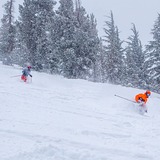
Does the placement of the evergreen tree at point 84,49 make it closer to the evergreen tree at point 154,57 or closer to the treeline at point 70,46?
the treeline at point 70,46

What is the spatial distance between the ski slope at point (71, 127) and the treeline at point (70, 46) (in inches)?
403

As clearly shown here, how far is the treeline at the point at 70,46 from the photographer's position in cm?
2502

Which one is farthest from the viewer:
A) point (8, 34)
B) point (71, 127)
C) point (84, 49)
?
point (8, 34)

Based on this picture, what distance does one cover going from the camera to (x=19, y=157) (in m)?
5.66

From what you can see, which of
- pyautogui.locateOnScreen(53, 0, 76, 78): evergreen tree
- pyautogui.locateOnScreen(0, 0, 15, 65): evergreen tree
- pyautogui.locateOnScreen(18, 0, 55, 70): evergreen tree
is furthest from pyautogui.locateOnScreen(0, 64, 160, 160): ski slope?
pyautogui.locateOnScreen(0, 0, 15, 65): evergreen tree

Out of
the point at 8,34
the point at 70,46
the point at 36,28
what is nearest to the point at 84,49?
the point at 70,46

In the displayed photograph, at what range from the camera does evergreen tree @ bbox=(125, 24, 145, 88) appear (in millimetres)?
30109

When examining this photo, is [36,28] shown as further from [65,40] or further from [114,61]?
[114,61]

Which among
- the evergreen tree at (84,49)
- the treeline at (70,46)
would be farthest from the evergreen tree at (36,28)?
the evergreen tree at (84,49)

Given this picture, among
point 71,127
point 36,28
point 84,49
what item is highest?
point 36,28

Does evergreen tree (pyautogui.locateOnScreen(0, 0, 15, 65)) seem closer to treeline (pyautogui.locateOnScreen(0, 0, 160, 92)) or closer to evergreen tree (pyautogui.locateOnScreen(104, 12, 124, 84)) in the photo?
treeline (pyautogui.locateOnScreen(0, 0, 160, 92))

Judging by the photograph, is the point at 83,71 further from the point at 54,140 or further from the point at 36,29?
the point at 54,140

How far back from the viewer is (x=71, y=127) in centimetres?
852

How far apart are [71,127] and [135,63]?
24809mm
